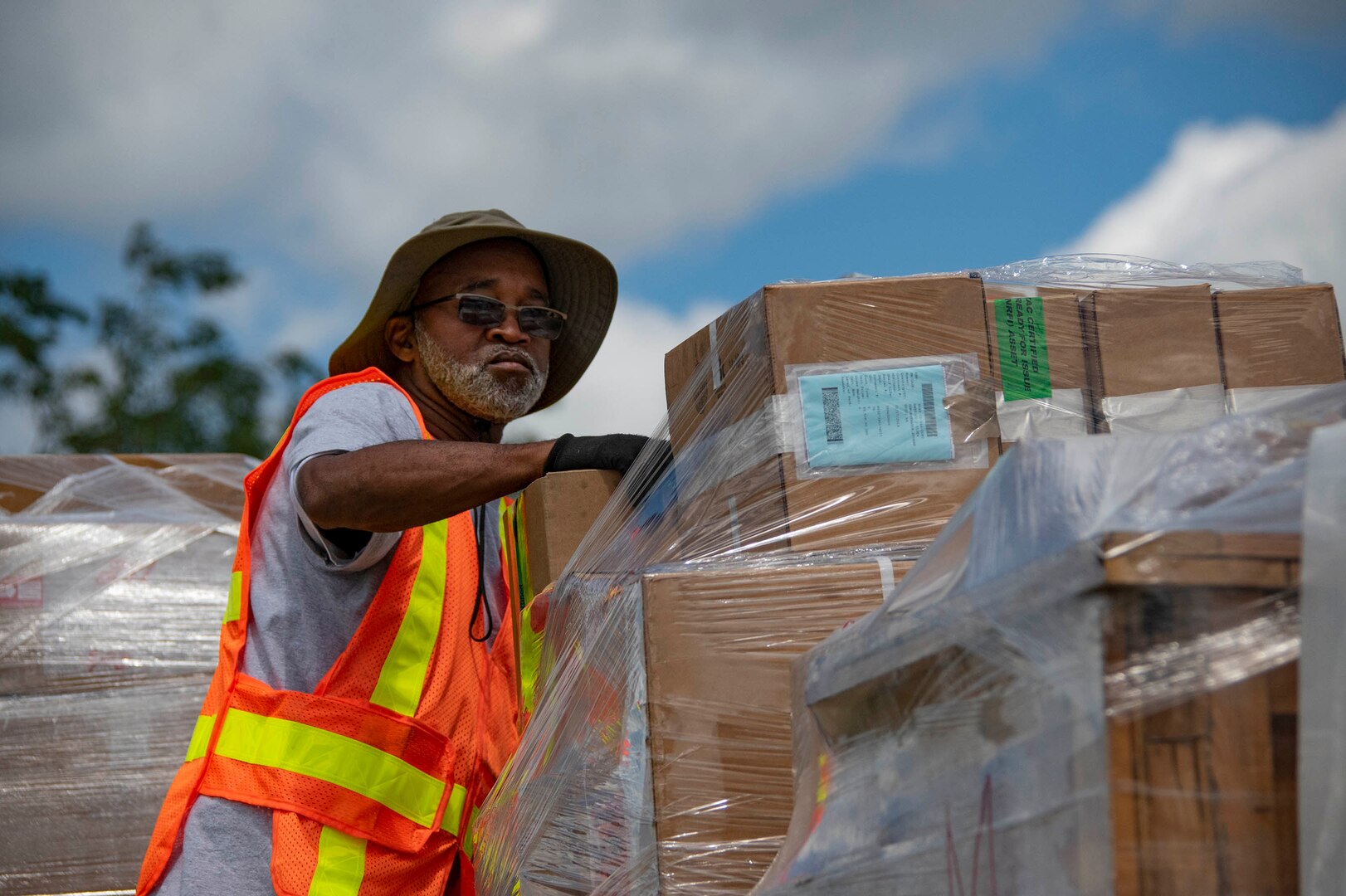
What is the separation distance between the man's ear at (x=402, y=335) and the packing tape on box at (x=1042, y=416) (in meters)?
1.41

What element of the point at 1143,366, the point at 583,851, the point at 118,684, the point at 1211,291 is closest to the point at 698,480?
the point at 583,851

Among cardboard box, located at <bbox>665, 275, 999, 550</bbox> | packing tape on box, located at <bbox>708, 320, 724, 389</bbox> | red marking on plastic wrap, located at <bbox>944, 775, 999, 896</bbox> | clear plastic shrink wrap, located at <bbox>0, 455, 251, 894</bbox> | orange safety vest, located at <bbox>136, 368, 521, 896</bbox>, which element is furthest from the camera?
clear plastic shrink wrap, located at <bbox>0, 455, 251, 894</bbox>

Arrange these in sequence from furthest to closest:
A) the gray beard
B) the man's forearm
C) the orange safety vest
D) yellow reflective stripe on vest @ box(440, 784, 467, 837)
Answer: the gray beard → yellow reflective stripe on vest @ box(440, 784, 467, 837) → the orange safety vest → the man's forearm

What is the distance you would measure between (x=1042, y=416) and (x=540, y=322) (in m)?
1.24

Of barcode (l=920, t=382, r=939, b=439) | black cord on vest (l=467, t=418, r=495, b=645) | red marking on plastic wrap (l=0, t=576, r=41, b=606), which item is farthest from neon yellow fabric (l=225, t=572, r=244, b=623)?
barcode (l=920, t=382, r=939, b=439)

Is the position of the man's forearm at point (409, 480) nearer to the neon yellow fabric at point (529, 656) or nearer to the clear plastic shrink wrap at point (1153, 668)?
the neon yellow fabric at point (529, 656)

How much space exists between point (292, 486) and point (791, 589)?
0.87 metres

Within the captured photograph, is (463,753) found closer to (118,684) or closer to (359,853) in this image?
(359,853)

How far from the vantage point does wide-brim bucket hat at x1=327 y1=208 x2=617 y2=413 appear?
2.49 m

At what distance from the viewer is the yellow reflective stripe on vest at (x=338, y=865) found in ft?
6.08

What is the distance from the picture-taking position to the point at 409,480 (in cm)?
177

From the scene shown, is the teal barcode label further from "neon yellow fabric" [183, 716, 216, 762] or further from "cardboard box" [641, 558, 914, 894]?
"neon yellow fabric" [183, 716, 216, 762]

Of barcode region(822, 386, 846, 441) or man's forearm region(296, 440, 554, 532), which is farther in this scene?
man's forearm region(296, 440, 554, 532)

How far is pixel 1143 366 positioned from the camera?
5.34 ft
